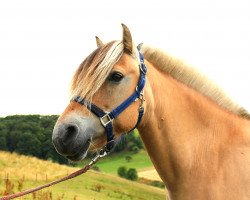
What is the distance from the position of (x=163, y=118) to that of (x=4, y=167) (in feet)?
57.4

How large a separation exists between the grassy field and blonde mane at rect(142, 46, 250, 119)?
10.4 meters

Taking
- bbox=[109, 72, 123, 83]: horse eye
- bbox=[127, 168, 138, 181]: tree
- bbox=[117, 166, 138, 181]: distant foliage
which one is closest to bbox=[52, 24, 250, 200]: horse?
bbox=[109, 72, 123, 83]: horse eye

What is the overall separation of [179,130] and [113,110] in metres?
0.88

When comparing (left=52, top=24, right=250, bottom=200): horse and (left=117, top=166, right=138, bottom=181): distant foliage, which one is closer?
(left=52, top=24, right=250, bottom=200): horse

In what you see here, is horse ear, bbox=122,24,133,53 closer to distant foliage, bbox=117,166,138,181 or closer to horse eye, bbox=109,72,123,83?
horse eye, bbox=109,72,123,83

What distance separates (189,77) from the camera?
483cm

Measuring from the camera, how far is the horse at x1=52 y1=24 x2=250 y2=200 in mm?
4000

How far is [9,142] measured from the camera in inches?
1491

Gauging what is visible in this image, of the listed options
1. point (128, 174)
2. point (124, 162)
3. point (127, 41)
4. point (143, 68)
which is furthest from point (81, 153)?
point (124, 162)

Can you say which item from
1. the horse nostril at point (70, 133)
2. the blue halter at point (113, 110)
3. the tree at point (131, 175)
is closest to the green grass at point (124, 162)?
the tree at point (131, 175)

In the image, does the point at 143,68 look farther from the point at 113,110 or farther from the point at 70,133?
the point at 70,133

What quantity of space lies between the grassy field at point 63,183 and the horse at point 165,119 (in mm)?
10401

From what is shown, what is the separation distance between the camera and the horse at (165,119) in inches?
157

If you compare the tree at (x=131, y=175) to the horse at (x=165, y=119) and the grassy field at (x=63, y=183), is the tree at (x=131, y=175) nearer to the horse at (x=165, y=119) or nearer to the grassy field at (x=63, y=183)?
the grassy field at (x=63, y=183)
